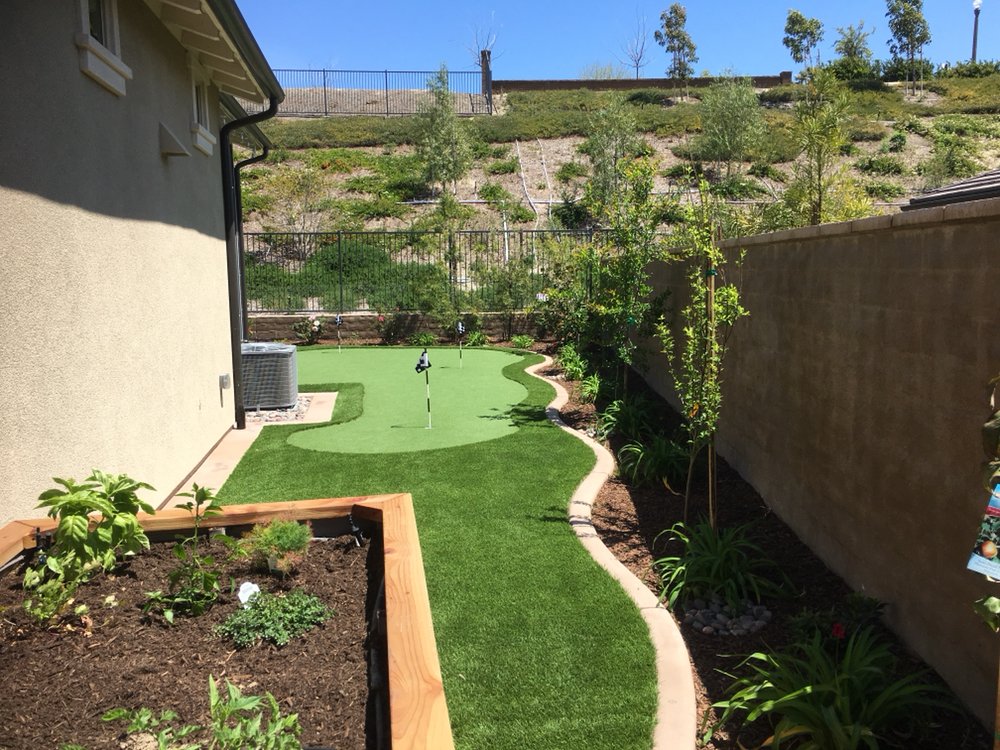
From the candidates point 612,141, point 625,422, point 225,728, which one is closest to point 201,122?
point 625,422

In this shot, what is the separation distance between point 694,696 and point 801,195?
8462 millimetres

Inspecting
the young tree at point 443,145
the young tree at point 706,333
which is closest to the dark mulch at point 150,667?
the young tree at point 706,333

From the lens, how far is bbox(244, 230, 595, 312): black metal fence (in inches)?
701

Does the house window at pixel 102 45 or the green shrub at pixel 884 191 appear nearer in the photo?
the house window at pixel 102 45

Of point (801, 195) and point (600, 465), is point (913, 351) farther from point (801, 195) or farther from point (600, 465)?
point (801, 195)

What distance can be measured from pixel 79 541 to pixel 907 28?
7849 centimetres

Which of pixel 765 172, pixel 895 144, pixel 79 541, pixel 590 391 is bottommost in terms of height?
pixel 590 391

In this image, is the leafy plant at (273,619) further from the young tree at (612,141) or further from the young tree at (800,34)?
the young tree at (800,34)

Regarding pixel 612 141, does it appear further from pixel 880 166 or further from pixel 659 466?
pixel 659 466

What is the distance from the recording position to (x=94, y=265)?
4480 mm

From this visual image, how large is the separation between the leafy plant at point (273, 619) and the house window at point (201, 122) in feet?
18.7

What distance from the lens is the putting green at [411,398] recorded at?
27.2 ft

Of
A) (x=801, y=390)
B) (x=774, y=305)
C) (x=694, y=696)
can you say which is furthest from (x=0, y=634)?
(x=774, y=305)

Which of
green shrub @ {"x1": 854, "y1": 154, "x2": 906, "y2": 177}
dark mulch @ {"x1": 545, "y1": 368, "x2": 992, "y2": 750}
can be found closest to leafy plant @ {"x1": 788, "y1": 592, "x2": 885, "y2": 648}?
dark mulch @ {"x1": 545, "y1": 368, "x2": 992, "y2": 750}
